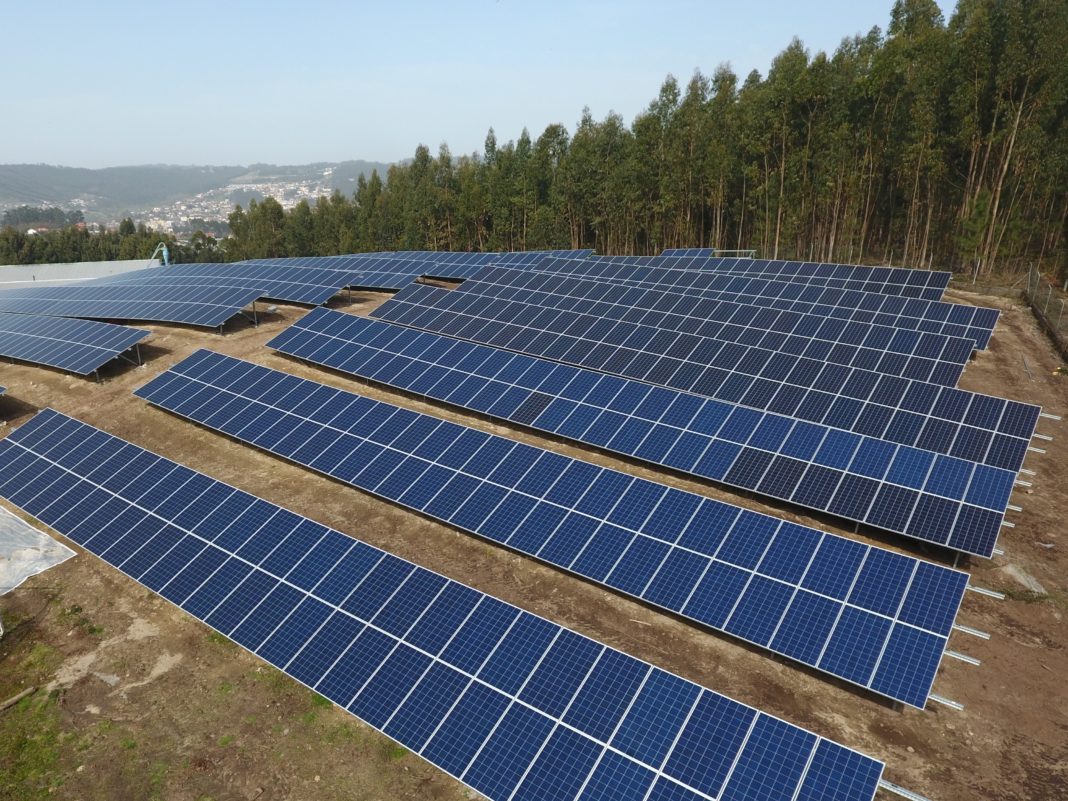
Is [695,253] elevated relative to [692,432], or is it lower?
lower

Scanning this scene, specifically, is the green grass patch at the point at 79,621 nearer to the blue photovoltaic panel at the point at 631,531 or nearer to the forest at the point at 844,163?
the blue photovoltaic panel at the point at 631,531

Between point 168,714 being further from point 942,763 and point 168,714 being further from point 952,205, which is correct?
point 952,205

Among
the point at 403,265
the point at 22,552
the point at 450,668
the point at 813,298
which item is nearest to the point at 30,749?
the point at 22,552

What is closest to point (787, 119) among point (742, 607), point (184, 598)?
point (742, 607)

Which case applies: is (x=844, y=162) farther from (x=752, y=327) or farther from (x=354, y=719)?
(x=354, y=719)

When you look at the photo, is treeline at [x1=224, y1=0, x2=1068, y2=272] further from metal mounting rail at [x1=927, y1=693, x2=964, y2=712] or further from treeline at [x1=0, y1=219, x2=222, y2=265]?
treeline at [x1=0, y1=219, x2=222, y2=265]

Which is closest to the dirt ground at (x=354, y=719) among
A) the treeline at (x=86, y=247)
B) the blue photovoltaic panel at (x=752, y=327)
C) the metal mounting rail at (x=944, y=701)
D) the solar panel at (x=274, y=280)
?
A: the metal mounting rail at (x=944, y=701)

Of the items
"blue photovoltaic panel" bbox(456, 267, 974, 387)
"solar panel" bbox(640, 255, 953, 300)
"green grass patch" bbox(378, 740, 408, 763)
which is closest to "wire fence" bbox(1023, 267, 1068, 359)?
"solar panel" bbox(640, 255, 953, 300)
